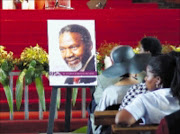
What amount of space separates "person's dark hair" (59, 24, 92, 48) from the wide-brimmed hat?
103 cm

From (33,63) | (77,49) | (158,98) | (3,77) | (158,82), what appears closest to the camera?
(158,98)

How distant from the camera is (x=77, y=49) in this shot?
4.58 metres

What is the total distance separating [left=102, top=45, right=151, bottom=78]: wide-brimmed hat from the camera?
3.53m

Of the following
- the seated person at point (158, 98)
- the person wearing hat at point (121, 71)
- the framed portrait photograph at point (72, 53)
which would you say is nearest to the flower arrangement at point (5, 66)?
the framed portrait photograph at point (72, 53)

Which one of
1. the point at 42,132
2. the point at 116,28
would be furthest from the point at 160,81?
the point at 116,28

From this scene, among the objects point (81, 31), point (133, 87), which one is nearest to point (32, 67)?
point (81, 31)

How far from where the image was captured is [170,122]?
203 centimetres

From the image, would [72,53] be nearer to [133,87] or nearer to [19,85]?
[19,85]

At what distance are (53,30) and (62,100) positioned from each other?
193cm

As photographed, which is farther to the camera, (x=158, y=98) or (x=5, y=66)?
(x=5, y=66)

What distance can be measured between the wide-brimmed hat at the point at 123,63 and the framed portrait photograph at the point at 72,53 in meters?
1.03

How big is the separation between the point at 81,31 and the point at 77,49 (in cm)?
15

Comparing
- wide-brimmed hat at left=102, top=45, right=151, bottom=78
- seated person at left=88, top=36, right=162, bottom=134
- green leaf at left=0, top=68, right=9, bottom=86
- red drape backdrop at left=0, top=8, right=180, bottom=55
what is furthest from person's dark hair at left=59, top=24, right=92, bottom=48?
red drape backdrop at left=0, top=8, right=180, bottom=55

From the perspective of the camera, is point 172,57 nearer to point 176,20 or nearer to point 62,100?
point 62,100
